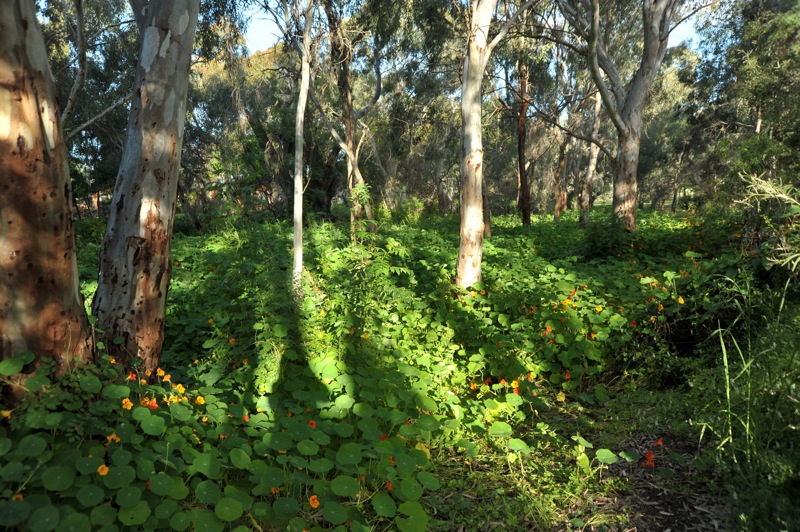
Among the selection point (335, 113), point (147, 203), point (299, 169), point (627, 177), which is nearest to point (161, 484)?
point (147, 203)

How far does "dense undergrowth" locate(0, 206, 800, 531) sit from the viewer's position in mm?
2029

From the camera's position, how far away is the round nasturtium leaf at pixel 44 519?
163 centimetres

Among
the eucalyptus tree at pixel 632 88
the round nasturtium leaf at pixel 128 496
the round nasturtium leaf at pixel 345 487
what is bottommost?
the round nasturtium leaf at pixel 345 487

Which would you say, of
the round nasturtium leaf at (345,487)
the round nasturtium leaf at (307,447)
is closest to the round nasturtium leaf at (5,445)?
the round nasturtium leaf at (307,447)

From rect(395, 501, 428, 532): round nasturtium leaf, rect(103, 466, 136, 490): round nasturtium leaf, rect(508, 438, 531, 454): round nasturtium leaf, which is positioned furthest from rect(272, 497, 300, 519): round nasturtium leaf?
rect(508, 438, 531, 454): round nasturtium leaf

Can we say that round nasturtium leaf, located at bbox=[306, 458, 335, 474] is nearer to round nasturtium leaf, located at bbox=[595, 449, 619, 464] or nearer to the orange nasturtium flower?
round nasturtium leaf, located at bbox=[595, 449, 619, 464]

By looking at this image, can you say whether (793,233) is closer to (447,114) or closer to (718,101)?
(447,114)

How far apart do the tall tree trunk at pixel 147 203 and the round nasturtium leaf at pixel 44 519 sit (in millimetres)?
1449

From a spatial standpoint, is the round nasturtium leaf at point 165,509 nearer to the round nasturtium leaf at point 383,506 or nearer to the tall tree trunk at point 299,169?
the round nasturtium leaf at point 383,506

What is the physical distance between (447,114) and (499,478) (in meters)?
17.3

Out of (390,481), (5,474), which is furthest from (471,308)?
(5,474)

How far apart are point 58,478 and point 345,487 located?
1.21 m

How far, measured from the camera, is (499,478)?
9.39 feet

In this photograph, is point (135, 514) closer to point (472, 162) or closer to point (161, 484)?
point (161, 484)
